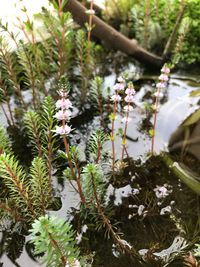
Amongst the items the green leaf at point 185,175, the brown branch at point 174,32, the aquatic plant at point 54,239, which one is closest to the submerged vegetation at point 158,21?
the brown branch at point 174,32

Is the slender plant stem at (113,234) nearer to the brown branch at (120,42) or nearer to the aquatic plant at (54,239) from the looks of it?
the aquatic plant at (54,239)

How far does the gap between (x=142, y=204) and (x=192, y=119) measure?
61 centimetres

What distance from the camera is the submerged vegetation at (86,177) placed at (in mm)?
1415

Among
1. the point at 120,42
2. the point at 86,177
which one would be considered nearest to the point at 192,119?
the point at 120,42

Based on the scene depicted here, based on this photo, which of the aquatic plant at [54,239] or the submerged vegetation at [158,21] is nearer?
Answer: the aquatic plant at [54,239]

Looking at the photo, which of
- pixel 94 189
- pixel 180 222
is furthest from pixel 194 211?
pixel 94 189

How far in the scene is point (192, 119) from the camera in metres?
2.00

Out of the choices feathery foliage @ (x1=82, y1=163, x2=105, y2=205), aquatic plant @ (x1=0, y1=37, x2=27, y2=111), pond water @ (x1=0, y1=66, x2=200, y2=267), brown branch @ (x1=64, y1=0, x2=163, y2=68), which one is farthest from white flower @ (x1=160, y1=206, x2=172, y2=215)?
brown branch @ (x1=64, y1=0, x2=163, y2=68)

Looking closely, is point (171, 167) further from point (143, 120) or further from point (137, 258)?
point (137, 258)

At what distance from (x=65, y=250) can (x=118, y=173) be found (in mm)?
630

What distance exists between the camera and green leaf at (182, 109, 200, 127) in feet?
6.53

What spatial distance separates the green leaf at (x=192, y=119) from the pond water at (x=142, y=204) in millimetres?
33

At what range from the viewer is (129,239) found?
1.55 metres

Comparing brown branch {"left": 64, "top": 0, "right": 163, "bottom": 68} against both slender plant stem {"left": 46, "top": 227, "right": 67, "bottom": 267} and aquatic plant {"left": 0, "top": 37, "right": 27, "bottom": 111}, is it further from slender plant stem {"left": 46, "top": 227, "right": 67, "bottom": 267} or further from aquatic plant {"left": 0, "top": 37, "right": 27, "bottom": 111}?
slender plant stem {"left": 46, "top": 227, "right": 67, "bottom": 267}
